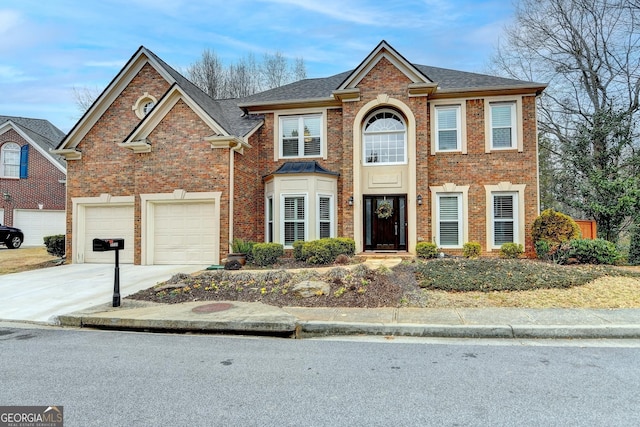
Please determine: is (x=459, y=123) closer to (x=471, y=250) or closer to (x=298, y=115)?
(x=471, y=250)

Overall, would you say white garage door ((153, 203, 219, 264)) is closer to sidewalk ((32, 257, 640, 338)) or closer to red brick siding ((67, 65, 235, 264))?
red brick siding ((67, 65, 235, 264))

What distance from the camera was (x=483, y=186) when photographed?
47.0ft

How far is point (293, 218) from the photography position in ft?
47.3

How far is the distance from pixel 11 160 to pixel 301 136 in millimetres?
20005

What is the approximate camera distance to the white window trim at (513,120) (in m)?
14.2

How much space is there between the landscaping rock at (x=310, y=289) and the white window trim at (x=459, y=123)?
8496 mm

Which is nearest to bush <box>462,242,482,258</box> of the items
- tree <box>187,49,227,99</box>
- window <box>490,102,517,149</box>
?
window <box>490,102,517,149</box>

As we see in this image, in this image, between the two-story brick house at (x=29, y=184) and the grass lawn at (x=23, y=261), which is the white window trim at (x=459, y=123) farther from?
the two-story brick house at (x=29, y=184)

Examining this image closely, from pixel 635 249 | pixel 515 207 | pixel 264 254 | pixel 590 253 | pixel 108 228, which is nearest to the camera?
pixel 590 253

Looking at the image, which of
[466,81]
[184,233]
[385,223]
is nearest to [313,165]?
[385,223]

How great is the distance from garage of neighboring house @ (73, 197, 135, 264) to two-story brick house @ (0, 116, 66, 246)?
1210cm

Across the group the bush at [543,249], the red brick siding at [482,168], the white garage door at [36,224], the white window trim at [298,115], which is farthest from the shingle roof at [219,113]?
the white garage door at [36,224]

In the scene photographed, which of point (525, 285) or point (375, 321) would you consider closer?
point (375, 321)

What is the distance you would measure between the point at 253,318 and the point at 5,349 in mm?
3457
